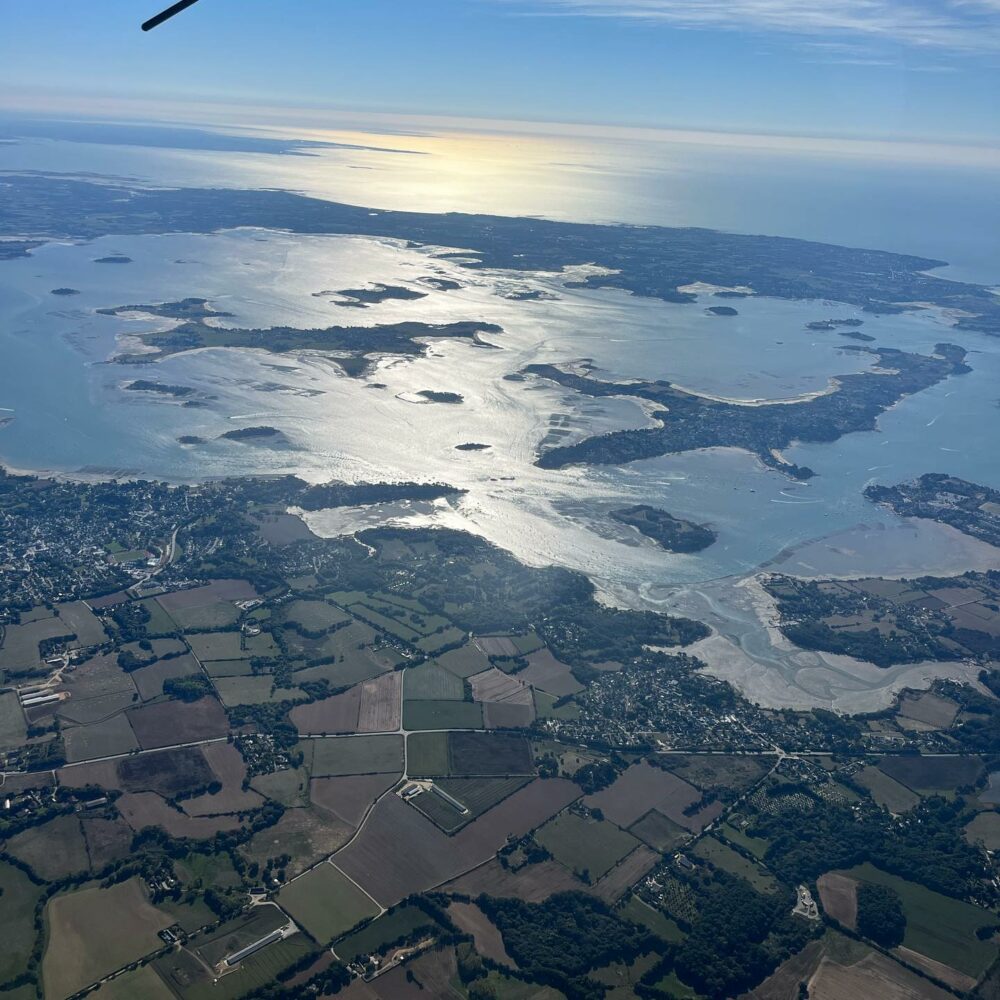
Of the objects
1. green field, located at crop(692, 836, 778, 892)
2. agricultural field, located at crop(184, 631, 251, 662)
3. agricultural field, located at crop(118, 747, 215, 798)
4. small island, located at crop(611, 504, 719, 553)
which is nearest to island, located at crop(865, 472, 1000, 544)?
small island, located at crop(611, 504, 719, 553)

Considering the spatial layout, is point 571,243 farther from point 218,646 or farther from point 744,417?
point 218,646

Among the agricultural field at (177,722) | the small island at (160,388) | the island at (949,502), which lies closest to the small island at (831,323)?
the island at (949,502)

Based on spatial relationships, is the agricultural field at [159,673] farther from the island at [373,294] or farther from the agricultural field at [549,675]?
the island at [373,294]

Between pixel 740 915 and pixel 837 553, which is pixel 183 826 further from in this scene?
pixel 837 553

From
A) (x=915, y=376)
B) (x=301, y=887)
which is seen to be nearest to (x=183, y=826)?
(x=301, y=887)

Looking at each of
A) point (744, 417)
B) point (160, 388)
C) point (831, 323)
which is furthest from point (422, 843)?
point (831, 323)

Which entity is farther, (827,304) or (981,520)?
(827,304)
